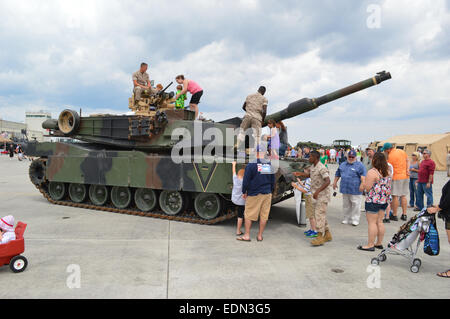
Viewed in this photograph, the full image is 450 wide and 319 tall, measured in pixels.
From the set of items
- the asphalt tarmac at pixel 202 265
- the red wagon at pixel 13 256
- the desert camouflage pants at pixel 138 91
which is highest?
the desert camouflage pants at pixel 138 91

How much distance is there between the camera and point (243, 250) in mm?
6055

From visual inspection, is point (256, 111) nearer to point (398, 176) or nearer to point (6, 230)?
point (398, 176)

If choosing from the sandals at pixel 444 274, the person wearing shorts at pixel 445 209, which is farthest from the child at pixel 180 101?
the sandals at pixel 444 274

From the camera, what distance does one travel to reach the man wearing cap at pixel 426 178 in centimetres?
915

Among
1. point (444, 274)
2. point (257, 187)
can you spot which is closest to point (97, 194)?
point (257, 187)

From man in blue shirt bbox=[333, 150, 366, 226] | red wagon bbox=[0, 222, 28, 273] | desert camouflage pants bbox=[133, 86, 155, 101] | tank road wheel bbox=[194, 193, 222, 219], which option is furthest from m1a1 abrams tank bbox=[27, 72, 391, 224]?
red wagon bbox=[0, 222, 28, 273]

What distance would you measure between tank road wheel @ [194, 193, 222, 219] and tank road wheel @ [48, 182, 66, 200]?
506cm

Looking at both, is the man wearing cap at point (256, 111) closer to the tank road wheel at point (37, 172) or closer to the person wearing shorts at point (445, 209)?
the person wearing shorts at point (445, 209)

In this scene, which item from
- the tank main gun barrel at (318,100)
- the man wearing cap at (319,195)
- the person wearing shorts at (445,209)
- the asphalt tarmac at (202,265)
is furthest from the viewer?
the tank main gun barrel at (318,100)

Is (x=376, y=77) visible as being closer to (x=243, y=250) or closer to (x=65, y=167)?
Answer: (x=243, y=250)

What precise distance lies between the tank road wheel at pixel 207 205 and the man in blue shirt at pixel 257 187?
1584 millimetres

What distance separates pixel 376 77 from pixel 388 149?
191 centimetres

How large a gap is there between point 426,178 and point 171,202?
6.90 meters
